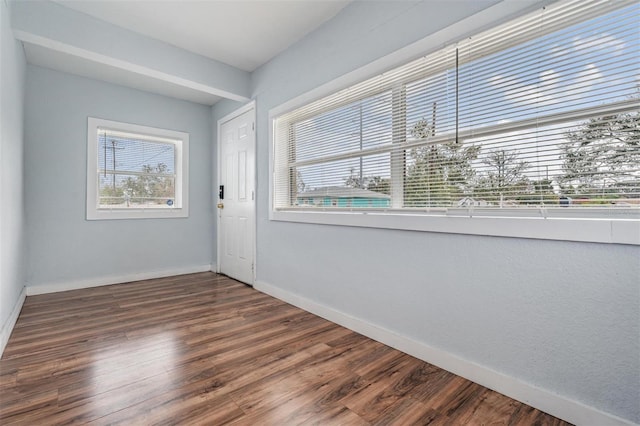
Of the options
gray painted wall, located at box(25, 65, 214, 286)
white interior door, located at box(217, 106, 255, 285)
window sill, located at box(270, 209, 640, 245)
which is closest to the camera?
window sill, located at box(270, 209, 640, 245)

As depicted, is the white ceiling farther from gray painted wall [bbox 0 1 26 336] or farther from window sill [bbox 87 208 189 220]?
window sill [bbox 87 208 189 220]

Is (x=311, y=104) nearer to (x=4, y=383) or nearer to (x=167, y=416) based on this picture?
(x=167, y=416)

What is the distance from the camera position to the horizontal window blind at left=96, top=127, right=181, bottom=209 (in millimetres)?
3789

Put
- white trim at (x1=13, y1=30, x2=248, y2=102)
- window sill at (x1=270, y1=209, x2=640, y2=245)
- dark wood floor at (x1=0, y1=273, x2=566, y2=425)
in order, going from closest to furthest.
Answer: window sill at (x1=270, y1=209, x2=640, y2=245) < dark wood floor at (x1=0, y1=273, x2=566, y2=425) < white trim at (x1=13, y1=30, x2=248, y2=102)

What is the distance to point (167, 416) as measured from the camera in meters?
1.41

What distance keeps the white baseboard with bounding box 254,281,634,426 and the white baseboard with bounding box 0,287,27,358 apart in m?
2.27

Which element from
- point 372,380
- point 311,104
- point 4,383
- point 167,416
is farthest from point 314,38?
point 4,383

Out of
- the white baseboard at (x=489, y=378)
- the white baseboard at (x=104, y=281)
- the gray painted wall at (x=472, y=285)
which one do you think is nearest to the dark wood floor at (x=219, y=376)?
the white baseboard at (x=489, y=378)

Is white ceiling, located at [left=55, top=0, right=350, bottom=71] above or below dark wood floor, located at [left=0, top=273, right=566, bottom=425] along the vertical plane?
above

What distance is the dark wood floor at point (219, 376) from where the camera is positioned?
1.44 meters

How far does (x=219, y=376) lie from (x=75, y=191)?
3.11m

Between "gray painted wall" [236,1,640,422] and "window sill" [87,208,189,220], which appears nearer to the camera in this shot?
"gray painted wall" [236,1,640,422]

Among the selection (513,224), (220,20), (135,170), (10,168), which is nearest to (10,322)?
(10,168)

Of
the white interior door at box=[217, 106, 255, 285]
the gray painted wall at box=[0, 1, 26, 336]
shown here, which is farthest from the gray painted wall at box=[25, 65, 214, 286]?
the white interior door at box=[217, 106, 255, 285]
